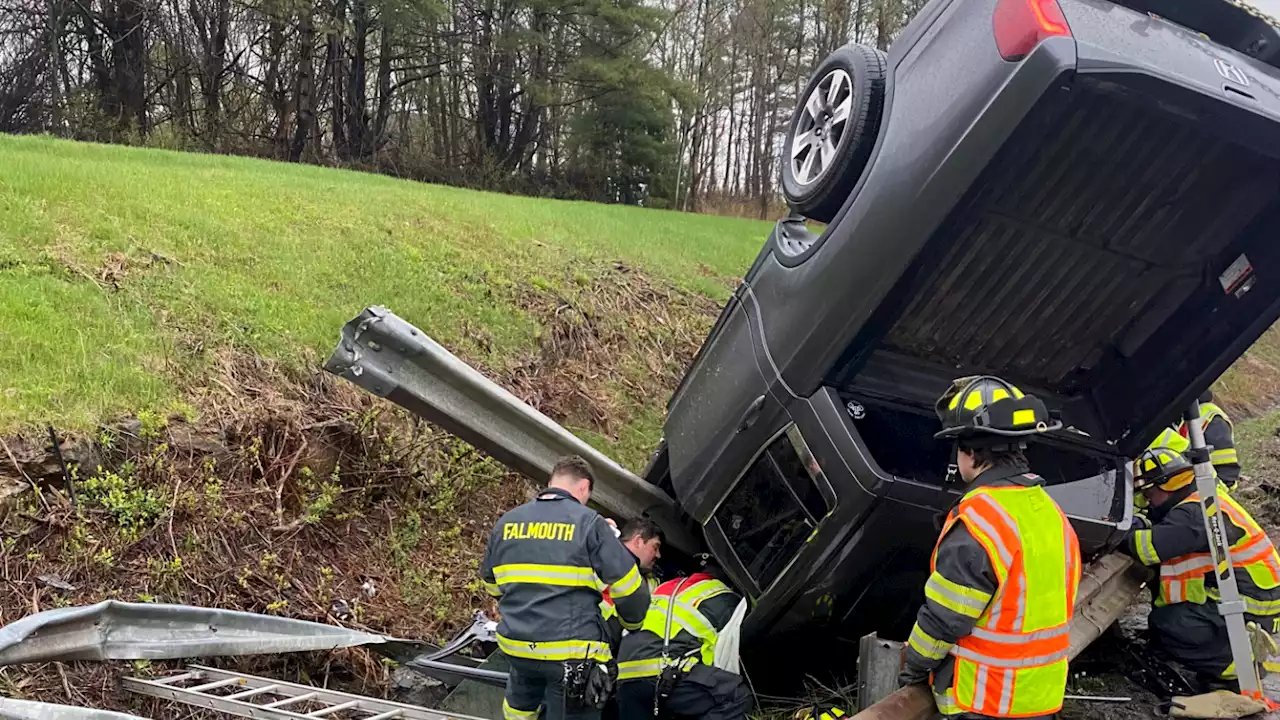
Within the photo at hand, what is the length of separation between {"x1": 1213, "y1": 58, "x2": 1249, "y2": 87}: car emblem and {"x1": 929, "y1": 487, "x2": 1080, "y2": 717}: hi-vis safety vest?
50.5 inches

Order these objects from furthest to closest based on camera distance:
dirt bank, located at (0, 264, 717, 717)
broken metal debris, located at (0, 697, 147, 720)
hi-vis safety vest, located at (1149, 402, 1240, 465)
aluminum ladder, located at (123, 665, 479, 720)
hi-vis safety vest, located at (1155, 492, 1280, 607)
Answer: hi-vis safety vest, located at (1149, 402, 1240, 465), hi-vis safety vest, located at (1155, 492, 1280, 607), dirt bank, located at (0, 264, 717, 717), aluminum ladder, located at (123, 665, 479, 720), broken metal debris, located at (0, 697, 147, 720)

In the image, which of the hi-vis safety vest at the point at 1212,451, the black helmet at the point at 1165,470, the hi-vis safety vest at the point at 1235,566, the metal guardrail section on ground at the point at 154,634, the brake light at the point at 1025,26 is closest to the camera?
the brake light at the point at 1025,26

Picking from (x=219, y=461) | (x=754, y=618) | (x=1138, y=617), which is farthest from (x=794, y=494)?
(x=1138, y=617)

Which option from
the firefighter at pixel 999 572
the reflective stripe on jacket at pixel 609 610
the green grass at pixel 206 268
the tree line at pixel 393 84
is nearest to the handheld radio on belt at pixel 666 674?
the reflective stripe on jacket at pixel 609 610

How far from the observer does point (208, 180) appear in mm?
8484

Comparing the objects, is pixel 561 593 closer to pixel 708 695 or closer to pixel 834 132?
pixel 708 695

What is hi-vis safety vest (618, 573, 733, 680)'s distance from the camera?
3.61 metres

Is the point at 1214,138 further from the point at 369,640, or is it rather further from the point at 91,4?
the point at 91,4

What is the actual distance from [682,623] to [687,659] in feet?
0.47

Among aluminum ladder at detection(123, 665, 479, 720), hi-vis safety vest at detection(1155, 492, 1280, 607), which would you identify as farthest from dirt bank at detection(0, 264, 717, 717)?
hi-vis safety vest at detection(1155, 492, 1280, 607)

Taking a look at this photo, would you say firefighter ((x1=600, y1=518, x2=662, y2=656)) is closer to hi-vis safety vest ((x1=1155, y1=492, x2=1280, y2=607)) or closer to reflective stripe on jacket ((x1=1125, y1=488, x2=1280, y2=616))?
reflective stripe on jacket ((x1=1125, y1=488, x2=1280, y2=616))

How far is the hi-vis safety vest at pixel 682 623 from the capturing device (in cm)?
361

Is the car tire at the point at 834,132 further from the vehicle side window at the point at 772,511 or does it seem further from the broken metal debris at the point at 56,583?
the broken metal debris at the point at 56,583

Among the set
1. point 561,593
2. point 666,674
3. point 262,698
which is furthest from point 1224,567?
point 262,698
